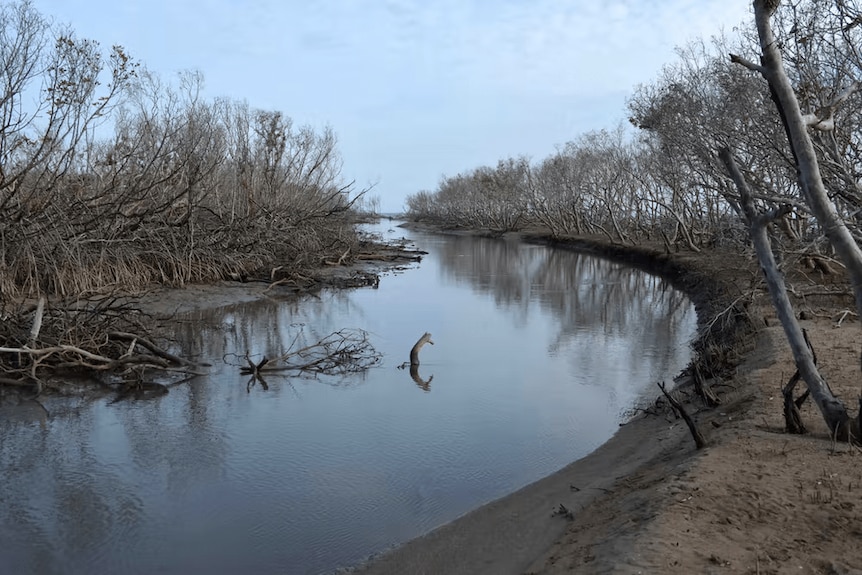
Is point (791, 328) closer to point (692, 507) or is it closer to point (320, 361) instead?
point (692, 507)

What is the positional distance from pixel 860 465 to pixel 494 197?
2820 inches

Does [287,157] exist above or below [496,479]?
above

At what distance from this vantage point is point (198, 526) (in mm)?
6539

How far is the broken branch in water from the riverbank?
547 cm

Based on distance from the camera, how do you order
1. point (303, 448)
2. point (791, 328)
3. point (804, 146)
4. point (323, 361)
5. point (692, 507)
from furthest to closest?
point (323, 361)
point (303, 448)
point (791, 328)
point (692, 507)
point (804, 146)

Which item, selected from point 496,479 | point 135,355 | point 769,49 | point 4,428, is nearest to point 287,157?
point 135,355

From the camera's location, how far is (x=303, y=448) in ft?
28.6

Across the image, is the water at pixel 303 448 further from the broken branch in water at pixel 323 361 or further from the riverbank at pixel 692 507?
the riverbank at pixel 692 507

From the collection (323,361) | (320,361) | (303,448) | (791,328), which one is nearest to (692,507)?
(791,328)

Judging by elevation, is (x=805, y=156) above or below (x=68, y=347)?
above

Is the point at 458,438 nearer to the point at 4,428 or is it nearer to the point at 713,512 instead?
the point at 713,512

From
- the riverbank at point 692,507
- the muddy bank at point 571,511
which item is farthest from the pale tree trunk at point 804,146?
the muddy bank at point 571,511

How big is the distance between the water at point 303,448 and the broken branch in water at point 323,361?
0.28 meters

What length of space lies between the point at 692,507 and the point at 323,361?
872 cm
